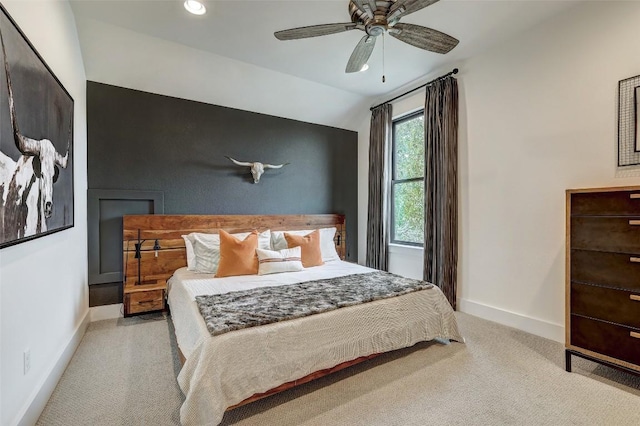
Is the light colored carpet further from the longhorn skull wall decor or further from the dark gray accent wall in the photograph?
the longhorn skull wall decor

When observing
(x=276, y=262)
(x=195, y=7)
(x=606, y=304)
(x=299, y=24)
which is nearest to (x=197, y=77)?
(x=195, y=7)

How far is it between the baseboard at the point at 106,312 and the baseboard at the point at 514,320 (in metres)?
3.94

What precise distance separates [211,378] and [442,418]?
4.39 ft

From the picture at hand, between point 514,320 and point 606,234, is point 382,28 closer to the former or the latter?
point 606,234

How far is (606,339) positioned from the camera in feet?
6.68

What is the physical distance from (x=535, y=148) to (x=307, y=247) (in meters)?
2.60

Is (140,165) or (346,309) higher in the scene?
(140,165)

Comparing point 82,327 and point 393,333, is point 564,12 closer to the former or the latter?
point 393,333

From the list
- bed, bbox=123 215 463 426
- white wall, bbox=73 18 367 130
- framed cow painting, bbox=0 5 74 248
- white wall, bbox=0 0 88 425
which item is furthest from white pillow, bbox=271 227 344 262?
framed cow painting, bbox=0 5 74 248

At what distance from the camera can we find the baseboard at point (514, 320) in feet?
8.84

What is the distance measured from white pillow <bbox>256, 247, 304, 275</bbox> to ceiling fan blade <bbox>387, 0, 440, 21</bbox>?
239 cm

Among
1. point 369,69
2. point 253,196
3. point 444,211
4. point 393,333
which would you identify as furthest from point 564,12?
point 253,196

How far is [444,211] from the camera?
350cm

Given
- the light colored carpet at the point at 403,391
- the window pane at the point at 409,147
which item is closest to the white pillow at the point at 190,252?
the light colored carpet at the point at 403,391
